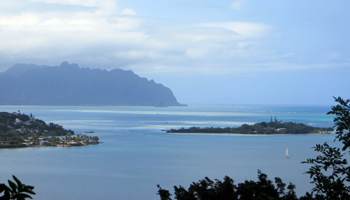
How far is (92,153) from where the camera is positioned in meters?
43.8

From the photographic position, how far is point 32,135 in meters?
59.2

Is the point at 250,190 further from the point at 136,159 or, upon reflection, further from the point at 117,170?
the point at 136,159

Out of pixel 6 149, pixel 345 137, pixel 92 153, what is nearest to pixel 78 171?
pixel 92 153

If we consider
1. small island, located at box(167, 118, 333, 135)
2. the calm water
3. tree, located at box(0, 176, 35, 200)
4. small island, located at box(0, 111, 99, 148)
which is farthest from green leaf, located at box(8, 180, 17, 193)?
small island, located at box(167, 118, 333, 135)

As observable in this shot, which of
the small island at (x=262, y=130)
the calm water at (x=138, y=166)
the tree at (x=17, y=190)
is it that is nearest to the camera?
the tree at (x=17, y=190)

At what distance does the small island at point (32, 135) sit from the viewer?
52.1 metres

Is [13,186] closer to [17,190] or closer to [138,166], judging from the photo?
[17,190]

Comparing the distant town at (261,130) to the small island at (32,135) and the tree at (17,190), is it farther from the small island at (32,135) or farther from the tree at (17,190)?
the tree at (17,190)

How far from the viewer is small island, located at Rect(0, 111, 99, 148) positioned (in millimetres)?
52094

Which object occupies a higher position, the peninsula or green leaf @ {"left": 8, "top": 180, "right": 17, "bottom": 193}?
green leaf @ {"left": 8, "top": 180, "right": 17, "bottom": 193}

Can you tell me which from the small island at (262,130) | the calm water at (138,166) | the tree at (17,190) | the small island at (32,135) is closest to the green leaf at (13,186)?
the tree at (17,190)

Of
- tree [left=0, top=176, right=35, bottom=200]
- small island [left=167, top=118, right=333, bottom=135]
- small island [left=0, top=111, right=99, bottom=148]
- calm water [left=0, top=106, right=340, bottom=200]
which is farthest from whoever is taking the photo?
small island [left=167, top=118, right=333, bottom=135]

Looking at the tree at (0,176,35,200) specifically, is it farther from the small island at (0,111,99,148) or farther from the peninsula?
the peninsula

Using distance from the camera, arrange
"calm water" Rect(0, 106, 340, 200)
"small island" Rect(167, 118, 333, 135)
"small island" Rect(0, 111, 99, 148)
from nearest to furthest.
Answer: "calm water" Rect(0, 106, 340, 200)
"small island" Rect(0, 111, 99, 148)
"small island" Rect(167, 118, 333, 135)
